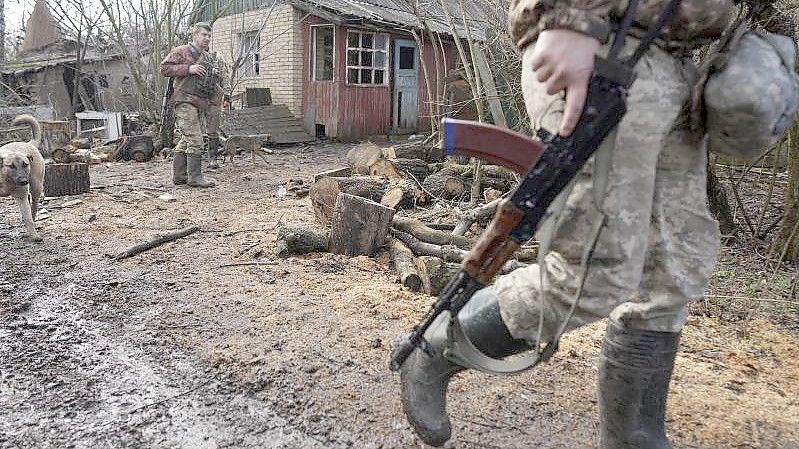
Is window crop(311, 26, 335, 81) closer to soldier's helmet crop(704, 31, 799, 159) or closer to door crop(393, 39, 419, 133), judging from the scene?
door crop(393, 39, 419, 133)

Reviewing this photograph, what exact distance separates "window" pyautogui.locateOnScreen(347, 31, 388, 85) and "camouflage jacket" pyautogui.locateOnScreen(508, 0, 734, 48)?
14001 mm

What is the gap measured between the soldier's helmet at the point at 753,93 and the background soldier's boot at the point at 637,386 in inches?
24.3

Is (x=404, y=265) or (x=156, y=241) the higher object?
(x=404, y=265)

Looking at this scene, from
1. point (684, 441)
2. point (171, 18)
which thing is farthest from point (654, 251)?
point (171, 18)

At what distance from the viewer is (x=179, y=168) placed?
805 centimetres

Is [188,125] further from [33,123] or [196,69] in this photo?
[33,123]

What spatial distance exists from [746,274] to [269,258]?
3279 mm

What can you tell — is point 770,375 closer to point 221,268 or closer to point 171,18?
point 221,268

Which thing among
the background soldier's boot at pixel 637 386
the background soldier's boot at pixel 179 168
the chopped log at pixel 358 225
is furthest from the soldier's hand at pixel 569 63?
the background soldier's boot at pixel 179 168

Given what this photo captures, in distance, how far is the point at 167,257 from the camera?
4461 mm

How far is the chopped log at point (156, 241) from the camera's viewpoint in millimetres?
4457

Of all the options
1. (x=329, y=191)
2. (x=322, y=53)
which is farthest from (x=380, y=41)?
(x=329, y=191)

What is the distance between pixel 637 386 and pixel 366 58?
14696mm

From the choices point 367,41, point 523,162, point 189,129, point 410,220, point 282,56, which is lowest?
point 410,220
